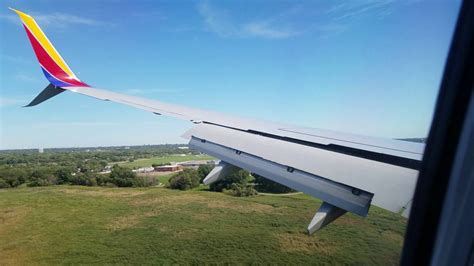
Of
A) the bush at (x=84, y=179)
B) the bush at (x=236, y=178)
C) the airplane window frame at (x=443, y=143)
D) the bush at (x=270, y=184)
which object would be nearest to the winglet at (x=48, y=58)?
the bush at (x=236, y=178)

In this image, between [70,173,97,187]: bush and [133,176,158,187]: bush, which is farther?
[70,173,97,187]: bush

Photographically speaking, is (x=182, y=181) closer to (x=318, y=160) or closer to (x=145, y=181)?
(x=145, y=181)

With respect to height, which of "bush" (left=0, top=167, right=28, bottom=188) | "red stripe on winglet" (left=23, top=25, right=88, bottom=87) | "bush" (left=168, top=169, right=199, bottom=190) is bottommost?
"bush" (left=0, top=167, right=28, bottom=188)

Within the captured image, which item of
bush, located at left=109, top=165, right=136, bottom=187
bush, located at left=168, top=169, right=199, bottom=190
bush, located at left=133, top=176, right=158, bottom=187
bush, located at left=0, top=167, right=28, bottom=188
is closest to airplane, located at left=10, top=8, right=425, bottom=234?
Result: bush, located at left=168, top=169, right=199, bottom=190

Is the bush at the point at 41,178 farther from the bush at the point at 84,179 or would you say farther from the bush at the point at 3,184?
the bush at the point at 3,184

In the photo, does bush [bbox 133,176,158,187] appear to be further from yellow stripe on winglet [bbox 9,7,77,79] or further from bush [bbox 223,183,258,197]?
yellow stripe on winglet [bbox 9,7,77,79]

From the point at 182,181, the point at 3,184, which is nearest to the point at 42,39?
the point at 182,181
